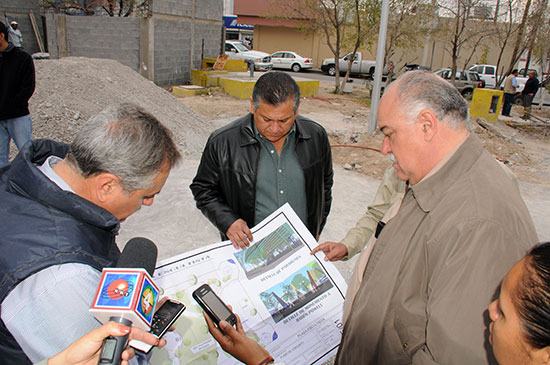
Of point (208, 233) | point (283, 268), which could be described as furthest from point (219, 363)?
point (208, 233)

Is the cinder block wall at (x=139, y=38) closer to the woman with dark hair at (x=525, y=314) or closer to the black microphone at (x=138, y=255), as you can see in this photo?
the black microphone at (x=138, y=255)

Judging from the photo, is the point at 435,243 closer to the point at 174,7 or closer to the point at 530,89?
the point at 174,7

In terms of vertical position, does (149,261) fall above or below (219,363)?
above

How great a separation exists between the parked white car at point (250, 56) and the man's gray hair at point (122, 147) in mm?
22926

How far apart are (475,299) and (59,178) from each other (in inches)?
51.8

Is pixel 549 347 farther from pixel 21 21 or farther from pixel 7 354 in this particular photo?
pixel 21 21

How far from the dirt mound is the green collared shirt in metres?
5.36

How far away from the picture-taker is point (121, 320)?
94 centimetres

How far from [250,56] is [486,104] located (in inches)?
594

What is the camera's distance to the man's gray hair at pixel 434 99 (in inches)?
55.7

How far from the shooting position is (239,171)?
2455 mm

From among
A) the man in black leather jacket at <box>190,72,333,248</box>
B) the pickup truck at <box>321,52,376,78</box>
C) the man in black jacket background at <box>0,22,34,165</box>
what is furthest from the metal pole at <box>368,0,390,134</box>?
the pickup truck at <box>321,52,376,78</box>

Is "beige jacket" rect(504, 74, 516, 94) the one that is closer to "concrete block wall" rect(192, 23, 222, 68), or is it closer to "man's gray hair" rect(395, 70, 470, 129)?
"concrete block wall" rect(192, 23, 222, 68)

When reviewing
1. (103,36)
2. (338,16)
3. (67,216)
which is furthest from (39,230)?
(338,16)
